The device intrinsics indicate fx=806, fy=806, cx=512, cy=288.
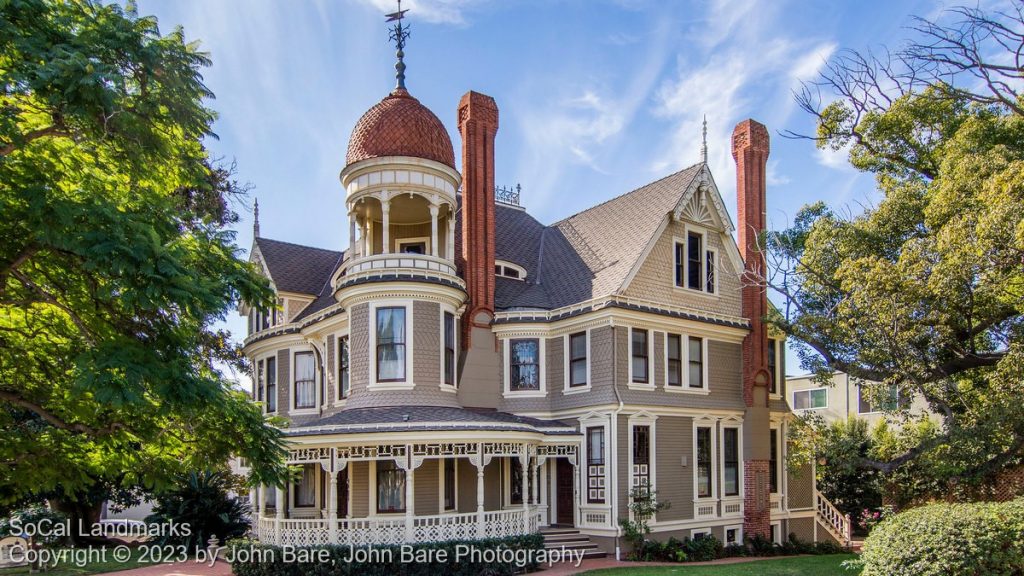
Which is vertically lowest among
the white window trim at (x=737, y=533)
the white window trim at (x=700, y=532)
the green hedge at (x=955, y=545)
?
the white window trim at (x=737, y=533)

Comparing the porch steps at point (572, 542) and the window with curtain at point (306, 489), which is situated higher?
the window with curtain at point (306, 489)

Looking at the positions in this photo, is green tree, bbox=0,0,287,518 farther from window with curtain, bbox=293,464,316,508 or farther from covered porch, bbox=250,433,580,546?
window with curtain, bbox=293,464,316,508

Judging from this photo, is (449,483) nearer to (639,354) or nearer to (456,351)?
(456,351)

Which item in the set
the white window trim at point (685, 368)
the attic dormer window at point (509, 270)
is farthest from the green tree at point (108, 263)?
the white window trim at point (685, 368)

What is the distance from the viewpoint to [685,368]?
2442cm

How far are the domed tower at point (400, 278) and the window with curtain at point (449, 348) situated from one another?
0.09 feet

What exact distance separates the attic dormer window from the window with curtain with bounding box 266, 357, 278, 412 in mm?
8687

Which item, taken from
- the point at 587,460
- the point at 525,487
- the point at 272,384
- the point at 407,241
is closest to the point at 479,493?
the point at 525,487

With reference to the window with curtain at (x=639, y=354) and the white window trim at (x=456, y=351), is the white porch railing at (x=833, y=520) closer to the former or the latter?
the window with curtain at (x=639, y=354)

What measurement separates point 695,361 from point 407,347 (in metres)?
9.03

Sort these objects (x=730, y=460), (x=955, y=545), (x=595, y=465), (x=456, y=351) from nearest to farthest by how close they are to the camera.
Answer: (x=955, y=545) → (x=595, y=465) → (x=456, y=351) → (x=730, y=460)

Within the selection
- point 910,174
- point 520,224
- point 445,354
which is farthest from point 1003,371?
point 520,224

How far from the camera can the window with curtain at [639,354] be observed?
76.1 feet

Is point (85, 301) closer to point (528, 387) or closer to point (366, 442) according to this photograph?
point (366, 442)
